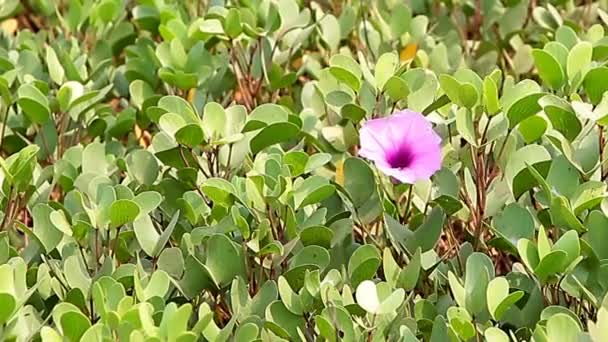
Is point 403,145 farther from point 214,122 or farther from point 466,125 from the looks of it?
point 214,122

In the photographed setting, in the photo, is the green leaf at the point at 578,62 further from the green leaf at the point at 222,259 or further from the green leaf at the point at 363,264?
the green leaf at the point at 222,259

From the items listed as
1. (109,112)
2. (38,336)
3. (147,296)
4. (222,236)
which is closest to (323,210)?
(222,236)

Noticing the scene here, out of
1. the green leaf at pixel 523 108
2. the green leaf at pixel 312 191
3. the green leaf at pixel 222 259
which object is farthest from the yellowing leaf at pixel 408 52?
the green leaf at pixel 222 259

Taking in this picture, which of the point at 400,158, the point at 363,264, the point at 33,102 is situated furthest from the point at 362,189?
the point at 33,102

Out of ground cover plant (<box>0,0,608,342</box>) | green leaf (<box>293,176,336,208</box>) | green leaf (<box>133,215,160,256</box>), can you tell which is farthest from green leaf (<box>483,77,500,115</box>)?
green leaf (<box>133,215,160,256</box>)

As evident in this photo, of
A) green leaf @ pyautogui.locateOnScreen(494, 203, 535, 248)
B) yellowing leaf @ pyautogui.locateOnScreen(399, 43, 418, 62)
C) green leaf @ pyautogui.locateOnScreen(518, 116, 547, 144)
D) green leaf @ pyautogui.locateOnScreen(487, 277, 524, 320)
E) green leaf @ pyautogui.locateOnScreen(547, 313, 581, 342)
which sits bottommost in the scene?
yellowing leaf @ pyautogui.locateOnScreen(399, 43, 418, 62)

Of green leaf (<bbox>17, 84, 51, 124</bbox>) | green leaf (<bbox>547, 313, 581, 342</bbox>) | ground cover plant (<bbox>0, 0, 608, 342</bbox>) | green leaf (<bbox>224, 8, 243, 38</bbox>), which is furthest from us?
green leaf (<bbox>224, 8, 243, 38</bbox>)

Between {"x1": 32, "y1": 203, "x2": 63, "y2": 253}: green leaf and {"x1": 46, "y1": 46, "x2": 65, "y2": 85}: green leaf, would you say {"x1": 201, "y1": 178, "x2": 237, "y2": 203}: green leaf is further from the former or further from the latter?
{"x1": 46, "y1": 46, "x2": 65, "y2": 85}: green leaf

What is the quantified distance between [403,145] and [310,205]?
0.48 ft

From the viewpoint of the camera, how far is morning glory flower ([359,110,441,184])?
1.62 metres

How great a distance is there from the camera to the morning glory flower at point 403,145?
5.32ft

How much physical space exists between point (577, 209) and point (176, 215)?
1.62 feet

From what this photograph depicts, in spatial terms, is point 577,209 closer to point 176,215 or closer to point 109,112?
point 176,215

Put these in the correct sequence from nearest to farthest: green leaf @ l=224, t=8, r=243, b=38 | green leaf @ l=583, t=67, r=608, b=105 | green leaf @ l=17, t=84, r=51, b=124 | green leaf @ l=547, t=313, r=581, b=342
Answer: green leaf @ l=547, t=313, r=581, b=342 → green leaf @ l=583, t=67, r=608, b=105 → green leaf @ l=17, t=84, r=51, b=124 → green leaf @ l=224, t=8, r=243, b=38
